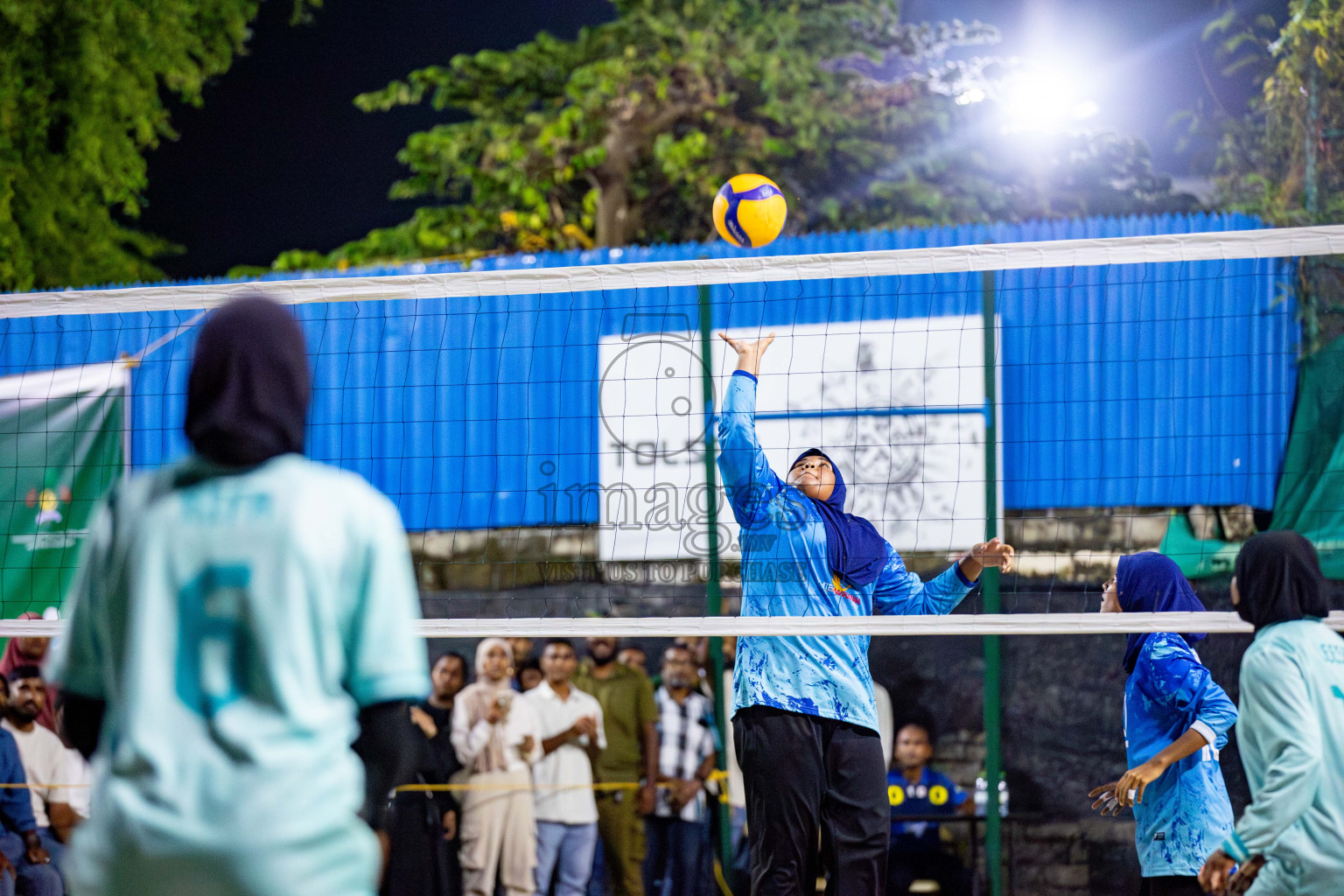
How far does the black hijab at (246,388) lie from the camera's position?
1.90m

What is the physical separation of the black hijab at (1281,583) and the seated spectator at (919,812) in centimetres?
361

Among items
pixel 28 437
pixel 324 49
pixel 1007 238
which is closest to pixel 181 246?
pixel 324 49

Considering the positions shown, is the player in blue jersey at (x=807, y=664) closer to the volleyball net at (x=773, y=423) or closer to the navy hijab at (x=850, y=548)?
the navy hijab at (x=850, y=548)

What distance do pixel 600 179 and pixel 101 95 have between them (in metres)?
4.66

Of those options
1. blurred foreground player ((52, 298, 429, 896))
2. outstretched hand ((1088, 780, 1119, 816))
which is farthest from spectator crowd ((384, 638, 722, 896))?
blurred foreground player ((52, 298, 429, 896))

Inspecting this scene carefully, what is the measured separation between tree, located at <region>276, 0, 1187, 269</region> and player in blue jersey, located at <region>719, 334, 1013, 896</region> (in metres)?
8.20

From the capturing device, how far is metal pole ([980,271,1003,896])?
21.4 ft

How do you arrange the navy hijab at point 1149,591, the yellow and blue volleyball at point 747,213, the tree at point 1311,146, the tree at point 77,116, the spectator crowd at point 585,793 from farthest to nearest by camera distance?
the tree at point 77,116
the spectator crowd at point 585,793
the tree at point 1311,146
the yellow and blue volleyball at point 747,213
the navy hijab at point 1149,591

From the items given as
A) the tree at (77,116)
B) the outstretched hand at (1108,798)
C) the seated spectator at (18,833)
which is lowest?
the seated spectator at (18,833)

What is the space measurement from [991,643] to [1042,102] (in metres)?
8.56

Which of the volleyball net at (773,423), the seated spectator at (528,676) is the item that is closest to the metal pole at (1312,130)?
the volleyball net at (773,423)

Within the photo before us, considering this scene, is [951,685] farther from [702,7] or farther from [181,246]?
[181,246]

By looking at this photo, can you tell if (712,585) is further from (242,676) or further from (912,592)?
(242,676)

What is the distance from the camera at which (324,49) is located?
15312 millimetres
